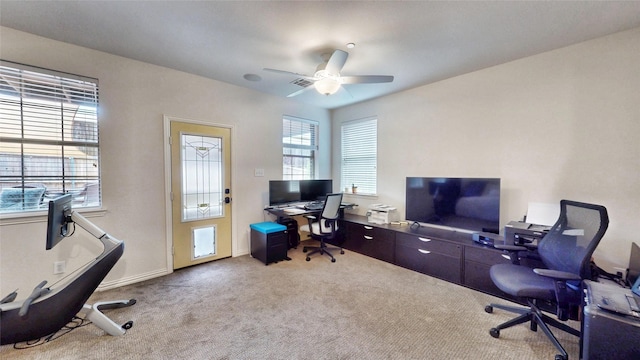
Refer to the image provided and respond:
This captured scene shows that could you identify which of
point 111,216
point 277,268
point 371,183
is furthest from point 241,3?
point 371,183

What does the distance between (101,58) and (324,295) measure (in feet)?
11.9

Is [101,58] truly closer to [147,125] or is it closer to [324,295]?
[147,125]

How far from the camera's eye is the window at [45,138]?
2.28 metres

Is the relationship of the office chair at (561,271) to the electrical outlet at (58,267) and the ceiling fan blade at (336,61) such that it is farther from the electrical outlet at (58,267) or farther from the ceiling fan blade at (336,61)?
the electrical outlet at (58,267)

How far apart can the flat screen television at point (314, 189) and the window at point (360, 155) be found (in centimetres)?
51

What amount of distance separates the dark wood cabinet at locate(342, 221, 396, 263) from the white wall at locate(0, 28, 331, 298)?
1693 millimetres

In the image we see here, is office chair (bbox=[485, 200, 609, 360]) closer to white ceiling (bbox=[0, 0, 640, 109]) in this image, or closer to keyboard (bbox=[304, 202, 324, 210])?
white ceiling (bbox=[0, 0, 640, 109])

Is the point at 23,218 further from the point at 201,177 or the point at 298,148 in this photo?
the point at 298,148

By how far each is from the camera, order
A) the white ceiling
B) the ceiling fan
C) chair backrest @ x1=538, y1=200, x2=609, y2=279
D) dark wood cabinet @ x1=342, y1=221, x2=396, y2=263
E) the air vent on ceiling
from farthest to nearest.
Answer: dark wood cabinet @ x1=342, y1=221, x2=396, y2=263
the air vent on ceiling
the ceiling fan
the white ceiling
chair backrest @ x1=538, y1=200, x2=609, y2=279

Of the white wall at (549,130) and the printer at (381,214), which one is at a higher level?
the white wall at (549,130)

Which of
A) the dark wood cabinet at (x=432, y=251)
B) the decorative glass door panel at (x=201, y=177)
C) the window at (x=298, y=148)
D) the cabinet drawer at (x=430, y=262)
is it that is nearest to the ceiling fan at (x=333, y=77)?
the decorative glass door panel at (x=201, y=177)

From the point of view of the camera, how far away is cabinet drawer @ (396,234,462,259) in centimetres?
290

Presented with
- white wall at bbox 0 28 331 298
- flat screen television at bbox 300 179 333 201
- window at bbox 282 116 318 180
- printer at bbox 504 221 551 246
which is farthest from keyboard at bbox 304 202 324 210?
printer at bbox 504 221 551 246

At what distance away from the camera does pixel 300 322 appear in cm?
216
